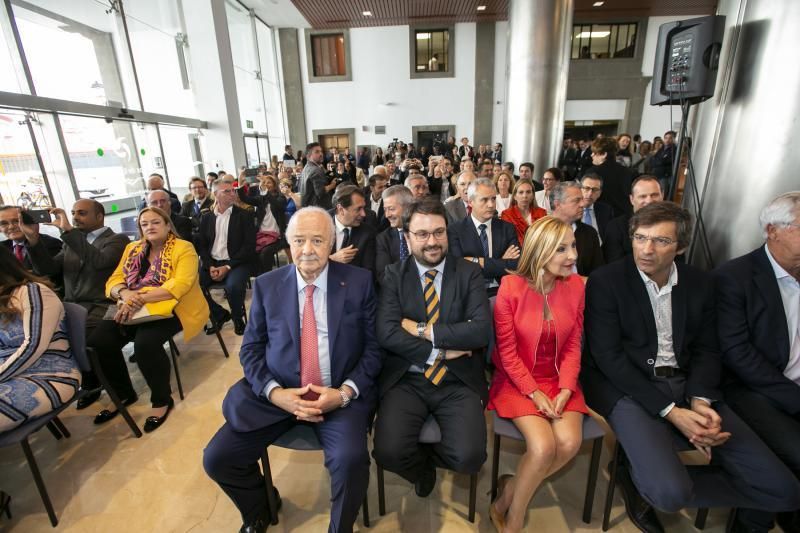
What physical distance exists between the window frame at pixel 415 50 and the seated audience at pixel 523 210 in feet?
36.4

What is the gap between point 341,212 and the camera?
2912mm

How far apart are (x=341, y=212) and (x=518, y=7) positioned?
6227 millimetres

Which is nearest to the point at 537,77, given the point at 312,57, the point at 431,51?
the point at 431,51

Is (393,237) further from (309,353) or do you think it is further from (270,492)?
(270,492)

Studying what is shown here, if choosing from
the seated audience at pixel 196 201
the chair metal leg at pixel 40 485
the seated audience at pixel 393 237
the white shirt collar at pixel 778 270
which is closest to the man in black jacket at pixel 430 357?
the seated audience at pixel 393 237

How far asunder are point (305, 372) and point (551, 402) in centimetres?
116

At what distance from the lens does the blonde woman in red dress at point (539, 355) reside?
162cm

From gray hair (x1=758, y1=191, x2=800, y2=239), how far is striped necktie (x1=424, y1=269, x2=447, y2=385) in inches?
60.3

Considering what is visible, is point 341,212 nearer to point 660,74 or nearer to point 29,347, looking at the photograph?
point 29,347

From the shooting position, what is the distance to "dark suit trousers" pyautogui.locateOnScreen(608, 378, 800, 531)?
1423mm

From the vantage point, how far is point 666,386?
1740mm

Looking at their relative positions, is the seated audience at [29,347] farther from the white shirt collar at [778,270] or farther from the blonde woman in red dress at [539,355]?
the white shirt collar at [778,270]

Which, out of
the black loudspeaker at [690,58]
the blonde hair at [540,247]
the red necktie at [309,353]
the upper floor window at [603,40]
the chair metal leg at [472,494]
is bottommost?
the chair metal leg at [472,494]

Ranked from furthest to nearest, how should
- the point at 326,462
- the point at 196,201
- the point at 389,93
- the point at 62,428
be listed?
the point at 389,93
the point at 196,201
the point at 62,428
the point at 326,462
